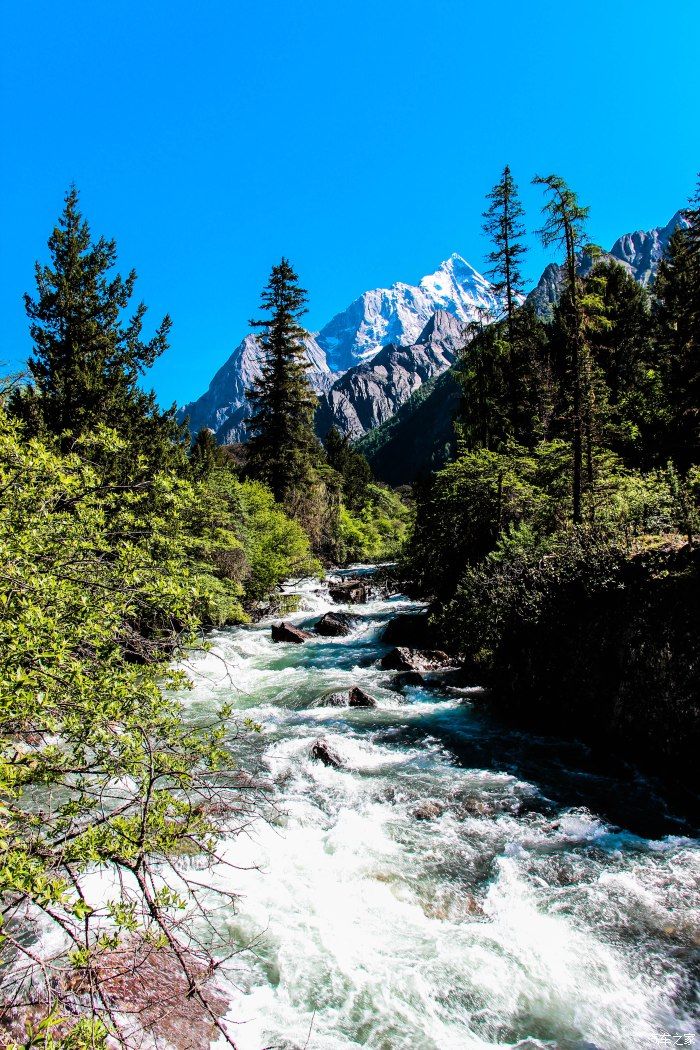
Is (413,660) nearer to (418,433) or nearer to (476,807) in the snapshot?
(476,807)

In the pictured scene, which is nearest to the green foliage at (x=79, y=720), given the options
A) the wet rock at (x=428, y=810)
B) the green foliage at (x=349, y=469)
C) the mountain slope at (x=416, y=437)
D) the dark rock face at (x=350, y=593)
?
the wet rock at (x=428, y=810)

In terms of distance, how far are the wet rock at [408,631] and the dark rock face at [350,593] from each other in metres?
8.69

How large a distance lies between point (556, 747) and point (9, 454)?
34.5 ft

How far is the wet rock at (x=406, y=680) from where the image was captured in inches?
590

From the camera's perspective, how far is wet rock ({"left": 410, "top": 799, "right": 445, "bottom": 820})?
8461 mm

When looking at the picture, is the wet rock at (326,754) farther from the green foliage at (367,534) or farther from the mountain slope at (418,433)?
the mountain slope at (418,433)

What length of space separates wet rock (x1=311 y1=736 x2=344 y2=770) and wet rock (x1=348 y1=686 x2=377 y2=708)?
3.01m

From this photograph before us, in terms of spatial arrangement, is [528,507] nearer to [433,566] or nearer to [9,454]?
[433,566]

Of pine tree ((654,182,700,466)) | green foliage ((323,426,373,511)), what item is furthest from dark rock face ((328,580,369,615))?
green foliage ((323,426,373,511))

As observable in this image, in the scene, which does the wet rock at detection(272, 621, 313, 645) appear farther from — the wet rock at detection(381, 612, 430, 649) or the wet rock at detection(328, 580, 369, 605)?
the wet rock at detection(328, 580, 369, 605)

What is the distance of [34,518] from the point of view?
4473mm

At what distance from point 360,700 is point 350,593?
16669mm

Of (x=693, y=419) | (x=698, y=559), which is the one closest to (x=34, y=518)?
(x=698, y=559)

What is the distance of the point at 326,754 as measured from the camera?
408 inches
